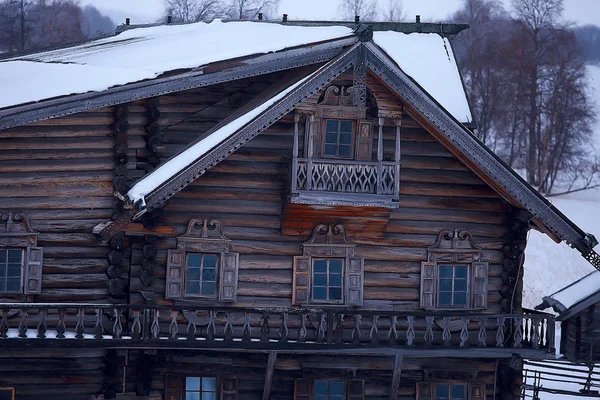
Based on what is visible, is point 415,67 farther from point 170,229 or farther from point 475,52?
point 475,52

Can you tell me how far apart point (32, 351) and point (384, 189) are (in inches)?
314

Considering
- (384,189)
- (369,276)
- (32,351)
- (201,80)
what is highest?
(201,80)

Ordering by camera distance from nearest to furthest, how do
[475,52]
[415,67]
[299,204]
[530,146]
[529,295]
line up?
[299,204]
[415,67]
[529,295]
[530,146]
[475,52]

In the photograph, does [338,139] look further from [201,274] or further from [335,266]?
[201,274]

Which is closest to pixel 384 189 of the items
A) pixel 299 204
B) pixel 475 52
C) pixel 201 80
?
pixel 299 204

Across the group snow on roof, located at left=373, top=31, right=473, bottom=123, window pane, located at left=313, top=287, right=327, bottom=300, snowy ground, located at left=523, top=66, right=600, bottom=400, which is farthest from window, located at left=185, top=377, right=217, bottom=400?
snowy ground, located at left=523, top=66, right=600, bottom=400

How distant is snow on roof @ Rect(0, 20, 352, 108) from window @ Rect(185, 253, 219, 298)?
390 cm

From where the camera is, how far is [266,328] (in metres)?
Result: 24.4

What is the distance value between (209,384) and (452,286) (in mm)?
5600

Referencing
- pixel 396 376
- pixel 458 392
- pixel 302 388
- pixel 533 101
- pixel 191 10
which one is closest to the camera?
pixel 396 376

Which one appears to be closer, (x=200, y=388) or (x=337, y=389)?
(x=200, y=388)

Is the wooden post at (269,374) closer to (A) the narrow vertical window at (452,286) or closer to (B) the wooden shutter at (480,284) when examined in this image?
(A) the narrow vertical window at (452,286)

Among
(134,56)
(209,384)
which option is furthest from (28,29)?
(209,384)

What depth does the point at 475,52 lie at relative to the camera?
69.5 meters
